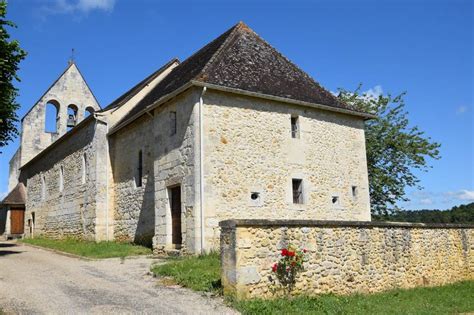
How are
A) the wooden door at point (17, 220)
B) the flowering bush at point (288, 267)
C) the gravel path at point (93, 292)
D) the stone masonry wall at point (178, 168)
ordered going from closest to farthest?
the gravel path at point (93, 292)
the flowering bush at point (288, 267)
the stone masonry wall at point (178, 168)
the wooden door at point (17, 220)

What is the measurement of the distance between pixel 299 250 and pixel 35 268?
7.45m

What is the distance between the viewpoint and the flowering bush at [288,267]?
821cm

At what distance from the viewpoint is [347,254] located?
958 cm

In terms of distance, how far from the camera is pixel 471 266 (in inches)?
537

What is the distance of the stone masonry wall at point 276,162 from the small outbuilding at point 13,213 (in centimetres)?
2219

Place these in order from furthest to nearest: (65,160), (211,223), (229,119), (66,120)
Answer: (66,120) < (65,160) < (229,119) < (211,223)

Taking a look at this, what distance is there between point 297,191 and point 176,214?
415 cm

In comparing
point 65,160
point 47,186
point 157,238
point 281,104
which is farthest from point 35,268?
point 47,186

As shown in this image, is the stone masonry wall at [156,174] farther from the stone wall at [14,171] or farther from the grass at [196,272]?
the stone wall at [14,171]

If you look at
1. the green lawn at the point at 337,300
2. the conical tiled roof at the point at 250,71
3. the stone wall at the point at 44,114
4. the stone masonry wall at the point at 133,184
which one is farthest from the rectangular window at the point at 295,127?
the stone wall at the point at 44,114

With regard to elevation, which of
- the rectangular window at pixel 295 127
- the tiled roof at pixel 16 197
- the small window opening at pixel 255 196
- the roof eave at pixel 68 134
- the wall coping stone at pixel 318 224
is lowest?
the wall coping stone at pixel 318 224

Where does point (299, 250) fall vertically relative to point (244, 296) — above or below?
above

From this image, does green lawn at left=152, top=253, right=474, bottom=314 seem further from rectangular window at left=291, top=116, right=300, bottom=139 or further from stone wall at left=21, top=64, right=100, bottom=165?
stone wall at left=21, top=64, right=100, bottom=165

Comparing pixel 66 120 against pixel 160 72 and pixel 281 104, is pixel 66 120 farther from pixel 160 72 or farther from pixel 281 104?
pixel 281 104
